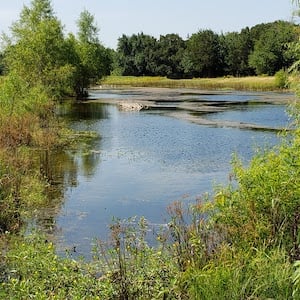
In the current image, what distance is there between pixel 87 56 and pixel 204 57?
42.3 metres

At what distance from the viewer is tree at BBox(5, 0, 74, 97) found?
4059 cm

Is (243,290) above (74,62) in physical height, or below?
below

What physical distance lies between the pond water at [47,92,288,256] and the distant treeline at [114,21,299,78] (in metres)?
54.4

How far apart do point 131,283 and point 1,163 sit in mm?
6893

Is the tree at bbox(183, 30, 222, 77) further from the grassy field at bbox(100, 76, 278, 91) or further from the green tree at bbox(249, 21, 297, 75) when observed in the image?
the green tree at bbox(249, 21, 297, 75)

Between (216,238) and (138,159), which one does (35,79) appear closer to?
(138,159)

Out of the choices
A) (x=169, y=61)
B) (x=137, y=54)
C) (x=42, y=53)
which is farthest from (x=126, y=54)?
(x=42, y=53)

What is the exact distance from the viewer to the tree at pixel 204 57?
331 ft

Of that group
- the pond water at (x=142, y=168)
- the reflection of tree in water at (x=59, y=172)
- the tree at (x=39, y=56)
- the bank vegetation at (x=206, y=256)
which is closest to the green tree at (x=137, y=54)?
the tree at (x=39, y=56)

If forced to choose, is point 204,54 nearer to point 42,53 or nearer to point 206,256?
point 42,53

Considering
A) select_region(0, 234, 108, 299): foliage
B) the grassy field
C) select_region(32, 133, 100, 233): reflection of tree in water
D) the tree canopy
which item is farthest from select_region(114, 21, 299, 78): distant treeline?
select_region(0, 234, 108, 299): foliage

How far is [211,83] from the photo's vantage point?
8569cm

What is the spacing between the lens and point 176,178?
1662 centimetres

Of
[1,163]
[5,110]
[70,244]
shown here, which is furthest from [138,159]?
[70,244]
